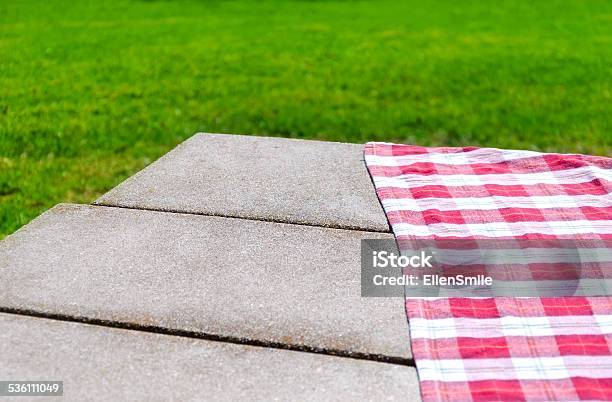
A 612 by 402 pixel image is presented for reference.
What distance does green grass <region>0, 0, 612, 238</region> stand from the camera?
4387 mm

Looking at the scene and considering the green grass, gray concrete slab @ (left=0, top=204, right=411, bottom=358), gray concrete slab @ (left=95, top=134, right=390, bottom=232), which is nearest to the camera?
gray concrete slab @ (left=0, top=204, right=411, bottom=358)

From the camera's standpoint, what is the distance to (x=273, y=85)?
229 inches

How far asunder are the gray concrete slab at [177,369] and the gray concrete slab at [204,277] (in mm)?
62

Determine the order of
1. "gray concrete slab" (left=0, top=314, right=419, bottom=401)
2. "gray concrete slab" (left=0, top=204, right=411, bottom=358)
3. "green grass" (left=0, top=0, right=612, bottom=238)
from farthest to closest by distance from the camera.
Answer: "green grass" (left=0, top=0, right=612, bottom=238) < "gray concrete slab" (left=0, top=204, right=411, bottom=358) < "gray concrete slab" (left=0, top=314, right=419, bottom=401)

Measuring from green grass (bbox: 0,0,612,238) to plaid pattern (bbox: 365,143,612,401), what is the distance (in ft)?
5.15

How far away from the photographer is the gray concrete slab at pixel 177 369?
1591 mm

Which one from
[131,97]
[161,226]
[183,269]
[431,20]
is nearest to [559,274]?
[183,269]

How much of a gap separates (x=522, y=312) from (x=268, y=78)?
435 cm

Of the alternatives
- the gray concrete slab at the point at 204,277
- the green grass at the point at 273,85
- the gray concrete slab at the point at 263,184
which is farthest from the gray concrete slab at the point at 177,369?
the green grass at the point at 273,85

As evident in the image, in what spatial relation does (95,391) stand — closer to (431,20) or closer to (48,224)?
(48,224)

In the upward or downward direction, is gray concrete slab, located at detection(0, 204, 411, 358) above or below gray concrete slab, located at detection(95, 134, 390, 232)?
above

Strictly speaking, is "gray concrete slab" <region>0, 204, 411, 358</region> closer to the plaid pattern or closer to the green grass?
the plaid pattern

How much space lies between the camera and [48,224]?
2.40m

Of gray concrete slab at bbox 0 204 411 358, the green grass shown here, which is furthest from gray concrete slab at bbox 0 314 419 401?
the green grass
